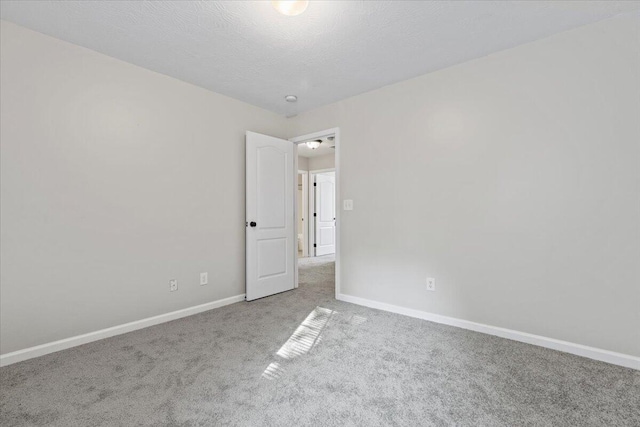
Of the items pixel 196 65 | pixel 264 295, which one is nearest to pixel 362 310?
pixel 264 295

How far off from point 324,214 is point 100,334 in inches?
209

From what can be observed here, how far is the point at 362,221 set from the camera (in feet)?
11.0

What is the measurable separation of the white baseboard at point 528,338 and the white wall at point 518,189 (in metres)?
0.05

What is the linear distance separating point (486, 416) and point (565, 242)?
149cm

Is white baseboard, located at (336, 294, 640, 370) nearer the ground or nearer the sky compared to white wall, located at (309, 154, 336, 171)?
nearer the ground

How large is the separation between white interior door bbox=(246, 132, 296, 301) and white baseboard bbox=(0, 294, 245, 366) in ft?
1.88

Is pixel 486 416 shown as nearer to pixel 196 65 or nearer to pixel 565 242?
pixel 565 242

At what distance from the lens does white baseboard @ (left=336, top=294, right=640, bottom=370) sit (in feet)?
6.55

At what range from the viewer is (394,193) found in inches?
122

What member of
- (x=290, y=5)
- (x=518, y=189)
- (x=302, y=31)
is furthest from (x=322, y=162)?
(x=290, y=5)

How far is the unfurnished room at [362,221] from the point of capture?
174 centimetres

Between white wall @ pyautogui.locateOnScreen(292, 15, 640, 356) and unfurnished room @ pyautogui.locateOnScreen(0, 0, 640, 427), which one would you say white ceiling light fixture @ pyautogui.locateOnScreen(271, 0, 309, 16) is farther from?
white wall @ pyautogui.locateOnScreen(292, 15, 640, 356)

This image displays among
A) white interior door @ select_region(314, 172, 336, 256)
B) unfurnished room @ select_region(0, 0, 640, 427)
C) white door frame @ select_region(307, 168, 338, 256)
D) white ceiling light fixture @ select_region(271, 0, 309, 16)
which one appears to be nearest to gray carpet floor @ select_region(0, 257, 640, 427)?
unfurnished room @ select_region(0, 0, 640, 427)

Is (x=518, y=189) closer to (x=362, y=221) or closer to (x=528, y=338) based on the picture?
(x=528, y=338)
